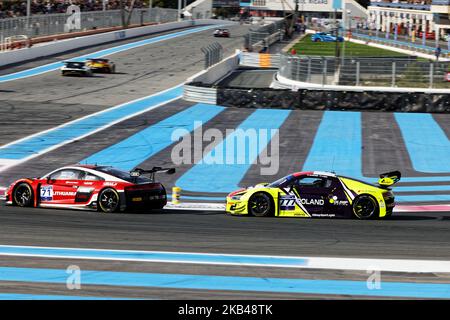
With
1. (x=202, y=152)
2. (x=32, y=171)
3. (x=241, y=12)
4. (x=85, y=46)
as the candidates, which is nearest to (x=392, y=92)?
(x=202, y=152)

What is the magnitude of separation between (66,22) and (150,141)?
166 ft

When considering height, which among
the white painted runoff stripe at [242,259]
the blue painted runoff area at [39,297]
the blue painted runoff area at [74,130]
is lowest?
the blue painted runoff area at [74,130]

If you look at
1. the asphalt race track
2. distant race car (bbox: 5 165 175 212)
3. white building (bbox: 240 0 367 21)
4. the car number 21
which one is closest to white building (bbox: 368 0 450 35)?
white building (bbox: 240 0 367 21)

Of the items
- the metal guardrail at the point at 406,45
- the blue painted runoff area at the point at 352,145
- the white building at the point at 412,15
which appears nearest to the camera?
the blue painted runoff area at the point at 352,145

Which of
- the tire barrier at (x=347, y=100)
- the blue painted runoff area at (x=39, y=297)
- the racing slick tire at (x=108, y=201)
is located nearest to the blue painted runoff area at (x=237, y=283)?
the blue painted runoff area at (x=39, y=297)

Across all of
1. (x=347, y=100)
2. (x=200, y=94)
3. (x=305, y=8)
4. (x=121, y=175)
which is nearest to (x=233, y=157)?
(x=121, y=175)

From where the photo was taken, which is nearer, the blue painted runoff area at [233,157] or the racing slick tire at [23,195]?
the racing slick tire at [23,195]

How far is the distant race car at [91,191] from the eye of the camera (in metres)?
19.6

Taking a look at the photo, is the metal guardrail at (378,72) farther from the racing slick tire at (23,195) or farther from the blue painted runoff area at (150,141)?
the racing slick tire at (23,195)

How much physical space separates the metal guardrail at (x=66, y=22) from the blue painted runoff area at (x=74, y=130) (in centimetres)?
2451

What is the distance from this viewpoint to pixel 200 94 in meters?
42.7

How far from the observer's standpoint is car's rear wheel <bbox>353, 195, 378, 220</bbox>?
18.6m

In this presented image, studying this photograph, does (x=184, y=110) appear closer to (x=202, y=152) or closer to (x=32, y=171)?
(x=202, y=152)
